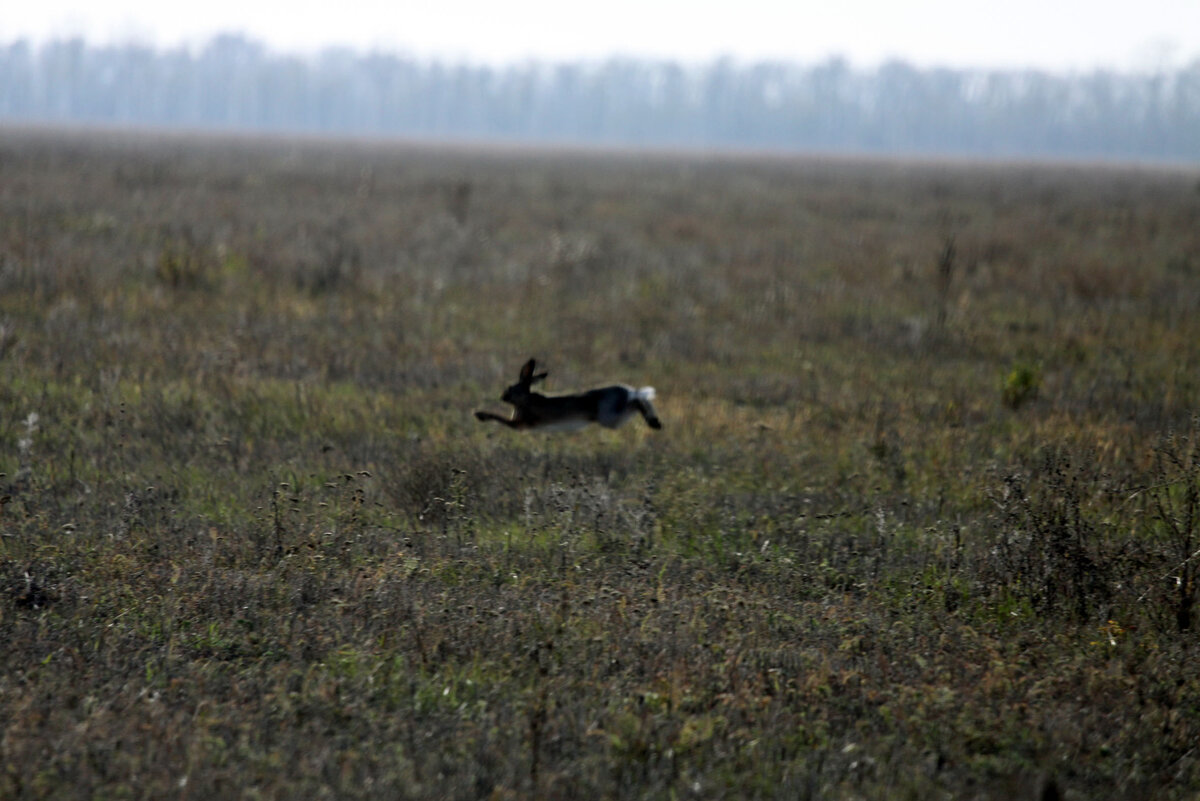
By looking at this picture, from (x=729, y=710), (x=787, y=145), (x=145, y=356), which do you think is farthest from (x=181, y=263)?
(x=787, y=145)

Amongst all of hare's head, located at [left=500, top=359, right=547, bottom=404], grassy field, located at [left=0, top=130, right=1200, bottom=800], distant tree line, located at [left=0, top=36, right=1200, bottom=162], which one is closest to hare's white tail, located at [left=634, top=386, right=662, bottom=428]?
grassy field, located at [left=0, top=130, right=1200, bottom=800]

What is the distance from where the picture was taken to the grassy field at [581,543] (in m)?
3.92

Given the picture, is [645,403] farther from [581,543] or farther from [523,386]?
[581,543]

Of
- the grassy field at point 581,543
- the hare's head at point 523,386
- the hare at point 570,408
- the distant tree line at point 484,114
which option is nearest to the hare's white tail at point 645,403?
the hare at point 570,408

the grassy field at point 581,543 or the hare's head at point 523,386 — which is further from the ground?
the hare's head at point 523,386

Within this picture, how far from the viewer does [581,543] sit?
609 cm

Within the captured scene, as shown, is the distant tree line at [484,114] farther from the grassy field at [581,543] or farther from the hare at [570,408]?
the hare at [570,408]

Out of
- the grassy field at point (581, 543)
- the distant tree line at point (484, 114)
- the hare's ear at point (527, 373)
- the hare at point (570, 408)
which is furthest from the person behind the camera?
the distant tree line at point (484, 114)

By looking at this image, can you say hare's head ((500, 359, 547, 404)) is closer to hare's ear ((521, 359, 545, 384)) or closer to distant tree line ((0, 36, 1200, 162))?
hare's ear ((521, 359, 545, 384))

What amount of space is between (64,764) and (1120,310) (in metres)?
14.2

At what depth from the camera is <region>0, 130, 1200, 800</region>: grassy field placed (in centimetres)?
392

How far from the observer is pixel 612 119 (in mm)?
198125

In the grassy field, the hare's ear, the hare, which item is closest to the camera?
the grassy field

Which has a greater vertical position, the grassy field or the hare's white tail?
the hare's white tail
